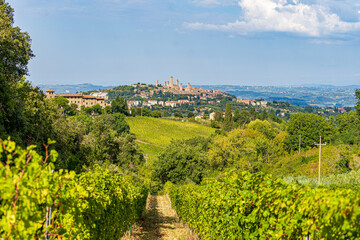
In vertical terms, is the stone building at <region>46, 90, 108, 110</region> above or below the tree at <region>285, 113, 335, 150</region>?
above

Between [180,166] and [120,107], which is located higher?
[120,107]

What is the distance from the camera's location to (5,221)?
9.82ft

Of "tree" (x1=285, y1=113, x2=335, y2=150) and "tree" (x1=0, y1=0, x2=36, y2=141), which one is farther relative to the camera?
"tree" (x1=285, y1=113, x2=335, y2=150)

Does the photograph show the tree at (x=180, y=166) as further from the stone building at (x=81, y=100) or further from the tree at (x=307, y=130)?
the stone building at (x=81, y=100)

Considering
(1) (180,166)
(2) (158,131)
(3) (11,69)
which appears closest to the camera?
(3) (11,69)

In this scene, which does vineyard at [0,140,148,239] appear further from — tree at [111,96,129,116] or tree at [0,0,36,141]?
tree at [111,96,129,116]

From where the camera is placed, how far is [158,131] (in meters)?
107

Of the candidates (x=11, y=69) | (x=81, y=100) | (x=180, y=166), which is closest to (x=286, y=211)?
(x=11, y=69)

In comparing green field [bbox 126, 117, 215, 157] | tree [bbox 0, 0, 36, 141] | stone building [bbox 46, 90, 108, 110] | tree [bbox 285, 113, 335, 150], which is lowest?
green field [bbox 126, 117, 215, 157]

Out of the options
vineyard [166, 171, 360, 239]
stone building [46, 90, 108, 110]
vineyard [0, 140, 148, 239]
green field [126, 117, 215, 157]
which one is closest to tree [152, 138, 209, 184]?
green field [126, 117, 215, 157]

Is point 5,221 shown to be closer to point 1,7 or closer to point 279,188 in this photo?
point 279,188

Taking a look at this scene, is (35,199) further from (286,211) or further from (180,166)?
(180,166)

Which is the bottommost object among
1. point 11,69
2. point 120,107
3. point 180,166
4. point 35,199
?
point 180,166

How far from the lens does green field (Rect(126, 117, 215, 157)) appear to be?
301 feet
